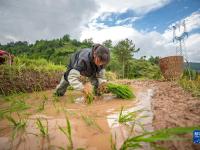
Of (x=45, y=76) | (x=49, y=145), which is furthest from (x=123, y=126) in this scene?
(x=45, y=76)

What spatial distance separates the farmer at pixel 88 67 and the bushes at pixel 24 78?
126 cm

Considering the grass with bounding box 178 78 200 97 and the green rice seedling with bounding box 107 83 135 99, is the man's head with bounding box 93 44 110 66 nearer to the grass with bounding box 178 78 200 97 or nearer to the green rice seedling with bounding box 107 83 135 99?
the green rice seedling with bounding box 107 83 135 99

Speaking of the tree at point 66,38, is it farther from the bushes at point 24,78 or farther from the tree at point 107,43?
the bushes at point 24,78

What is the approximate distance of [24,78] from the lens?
4188 mm

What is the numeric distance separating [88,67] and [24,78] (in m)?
2.02

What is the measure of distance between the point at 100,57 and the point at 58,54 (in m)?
25.9

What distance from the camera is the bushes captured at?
381cm

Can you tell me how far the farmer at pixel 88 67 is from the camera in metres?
2.62

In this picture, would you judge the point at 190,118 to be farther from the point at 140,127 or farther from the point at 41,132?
the point at 41,132

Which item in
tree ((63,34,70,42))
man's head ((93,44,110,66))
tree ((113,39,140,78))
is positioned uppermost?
tree ((63,34,70,42))

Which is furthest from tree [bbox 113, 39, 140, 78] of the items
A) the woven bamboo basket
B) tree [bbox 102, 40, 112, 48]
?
the woven bamboo basket

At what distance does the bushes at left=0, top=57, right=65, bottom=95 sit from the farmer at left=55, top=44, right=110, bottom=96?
1.26 m

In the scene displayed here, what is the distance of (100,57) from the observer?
261 cm

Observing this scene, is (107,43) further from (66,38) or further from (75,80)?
(75,80)
